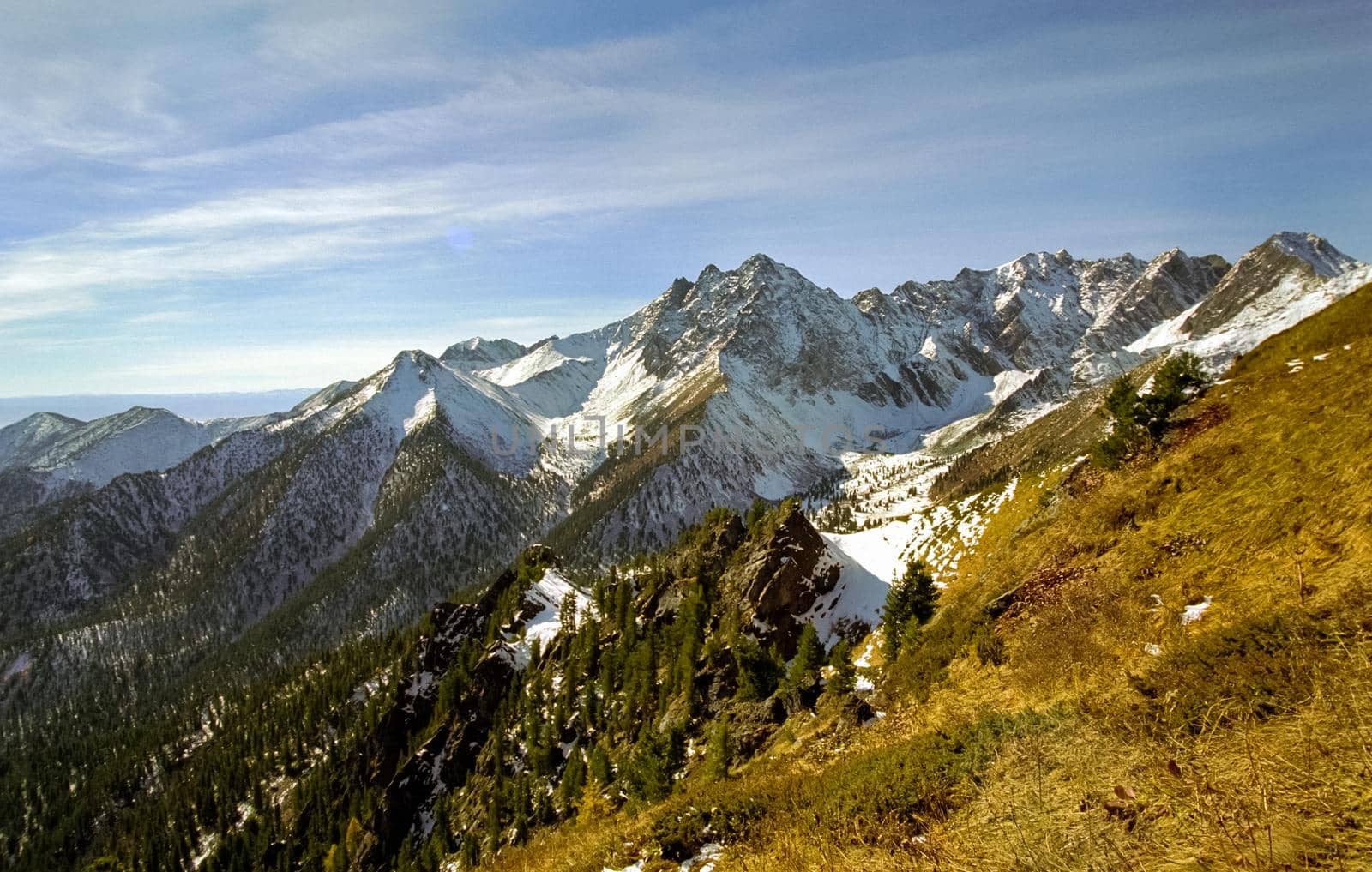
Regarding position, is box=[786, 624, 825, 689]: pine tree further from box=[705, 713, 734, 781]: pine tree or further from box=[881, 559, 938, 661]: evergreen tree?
box=[881, 559, 938, 661]: evergreen tree

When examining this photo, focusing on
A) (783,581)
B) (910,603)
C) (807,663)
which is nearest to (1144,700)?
(910,603)

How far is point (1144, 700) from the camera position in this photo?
1122cm

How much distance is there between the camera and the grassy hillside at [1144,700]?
6.17 meters

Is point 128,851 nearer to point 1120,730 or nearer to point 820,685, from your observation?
point 820,685

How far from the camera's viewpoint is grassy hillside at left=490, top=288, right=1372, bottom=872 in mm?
6168

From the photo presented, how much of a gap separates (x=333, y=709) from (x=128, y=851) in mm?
39009

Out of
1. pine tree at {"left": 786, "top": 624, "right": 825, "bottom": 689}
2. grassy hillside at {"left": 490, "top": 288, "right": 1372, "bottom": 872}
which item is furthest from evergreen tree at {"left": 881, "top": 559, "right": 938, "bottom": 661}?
pine tree at {"left": 786, "top": 624, "right": 825, "bottom": 689}

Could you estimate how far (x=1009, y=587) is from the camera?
88.9 feet

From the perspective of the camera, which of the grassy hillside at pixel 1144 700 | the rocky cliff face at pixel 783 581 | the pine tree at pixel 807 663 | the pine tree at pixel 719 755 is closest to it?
the grassy hillside at pixel 1144 700

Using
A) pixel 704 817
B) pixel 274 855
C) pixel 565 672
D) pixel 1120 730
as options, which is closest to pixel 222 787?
pixel 274 855

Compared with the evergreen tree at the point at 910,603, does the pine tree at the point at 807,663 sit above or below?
below

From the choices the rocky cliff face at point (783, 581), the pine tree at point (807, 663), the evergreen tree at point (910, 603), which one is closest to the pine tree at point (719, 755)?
the pine tree at point (807, 663)

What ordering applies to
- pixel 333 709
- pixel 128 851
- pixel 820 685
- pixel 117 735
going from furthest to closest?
pixel 117 735
pixel 333 709
pixel 128 851
pixel 820 685

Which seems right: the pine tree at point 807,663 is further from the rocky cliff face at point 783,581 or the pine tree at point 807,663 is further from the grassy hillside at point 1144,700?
the rocky cliff face at point 783,581
